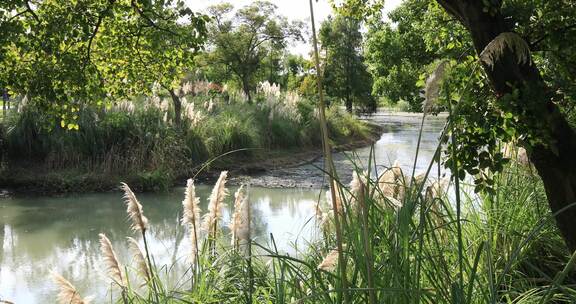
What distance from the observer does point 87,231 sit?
269 inches

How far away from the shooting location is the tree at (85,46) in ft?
10.4

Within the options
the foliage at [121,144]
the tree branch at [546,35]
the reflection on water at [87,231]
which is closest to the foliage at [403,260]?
the tree branch at [546,35]

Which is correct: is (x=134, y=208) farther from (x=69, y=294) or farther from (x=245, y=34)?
(x=245, y=34)

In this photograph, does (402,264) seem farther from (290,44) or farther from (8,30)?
(290,44)

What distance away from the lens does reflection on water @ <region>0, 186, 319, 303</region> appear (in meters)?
4.95

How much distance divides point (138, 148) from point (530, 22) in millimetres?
7728

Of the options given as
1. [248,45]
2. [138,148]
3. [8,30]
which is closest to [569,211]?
[8,30]

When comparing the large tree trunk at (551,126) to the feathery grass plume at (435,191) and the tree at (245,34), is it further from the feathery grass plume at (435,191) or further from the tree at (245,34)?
the tree at (245,34)

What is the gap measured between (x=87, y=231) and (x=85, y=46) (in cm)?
393

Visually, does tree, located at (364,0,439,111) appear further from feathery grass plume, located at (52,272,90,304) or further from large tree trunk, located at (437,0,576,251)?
feathery grass plume, located at (52,272,90,304)

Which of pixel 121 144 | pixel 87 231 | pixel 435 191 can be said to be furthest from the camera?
pixel 121 144

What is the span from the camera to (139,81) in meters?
4.15

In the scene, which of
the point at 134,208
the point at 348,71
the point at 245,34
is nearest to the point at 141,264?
the point at 134,208

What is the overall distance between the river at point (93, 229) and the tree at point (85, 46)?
117 cm
